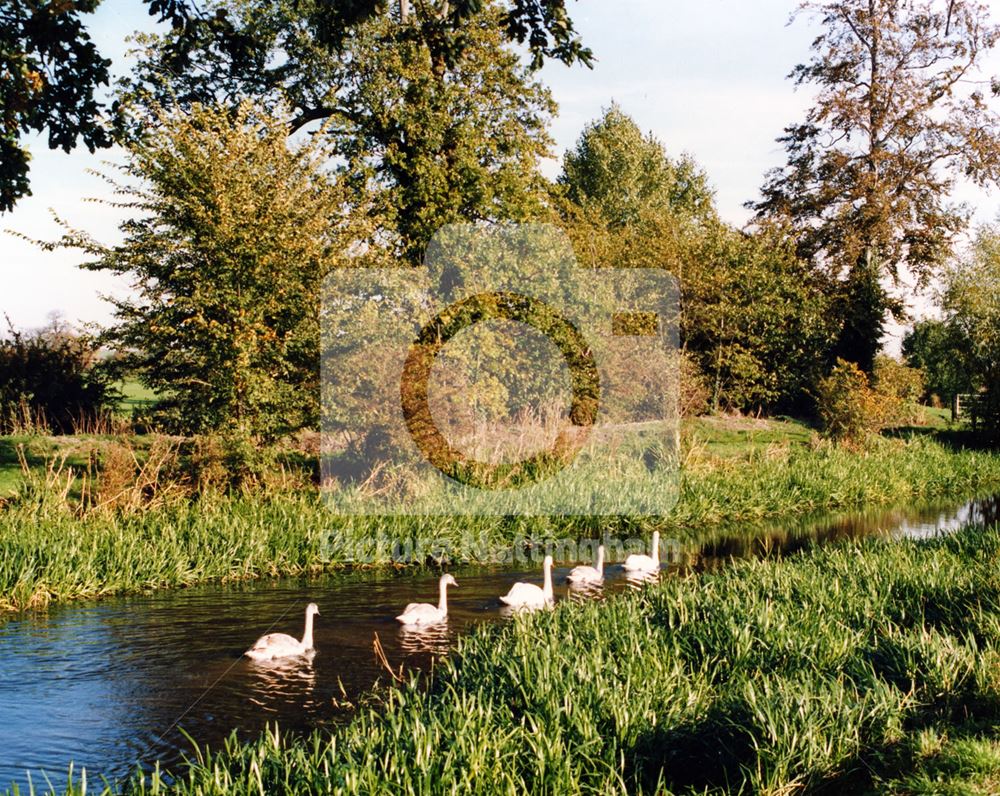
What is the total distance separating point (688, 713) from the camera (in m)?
6.89

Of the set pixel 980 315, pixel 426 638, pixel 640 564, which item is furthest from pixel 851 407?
pixel 426 638

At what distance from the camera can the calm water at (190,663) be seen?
788 centimetres

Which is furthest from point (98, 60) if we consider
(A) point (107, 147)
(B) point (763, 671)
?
(B) point (763, 671)

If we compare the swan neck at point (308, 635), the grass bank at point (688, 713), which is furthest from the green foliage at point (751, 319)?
the grass bank at point (688, 713)

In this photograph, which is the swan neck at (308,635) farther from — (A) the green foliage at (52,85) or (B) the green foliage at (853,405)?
(B) the green foliage at (853,405)

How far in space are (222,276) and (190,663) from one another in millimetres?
8061

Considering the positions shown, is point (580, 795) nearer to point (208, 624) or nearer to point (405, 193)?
point (208, 624)

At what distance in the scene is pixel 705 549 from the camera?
16781 mm

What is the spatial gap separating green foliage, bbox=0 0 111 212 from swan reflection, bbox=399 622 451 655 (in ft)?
31.0

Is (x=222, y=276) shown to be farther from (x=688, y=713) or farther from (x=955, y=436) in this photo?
(x=955, y=436)

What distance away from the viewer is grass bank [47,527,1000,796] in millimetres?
5820

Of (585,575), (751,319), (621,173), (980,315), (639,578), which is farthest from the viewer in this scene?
(621,173)

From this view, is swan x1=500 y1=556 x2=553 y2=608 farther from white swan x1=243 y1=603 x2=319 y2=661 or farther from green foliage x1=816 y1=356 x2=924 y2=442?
green foliage x1=816 y1=356 x2=924 y2=442

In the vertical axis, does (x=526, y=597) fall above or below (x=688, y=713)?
below
